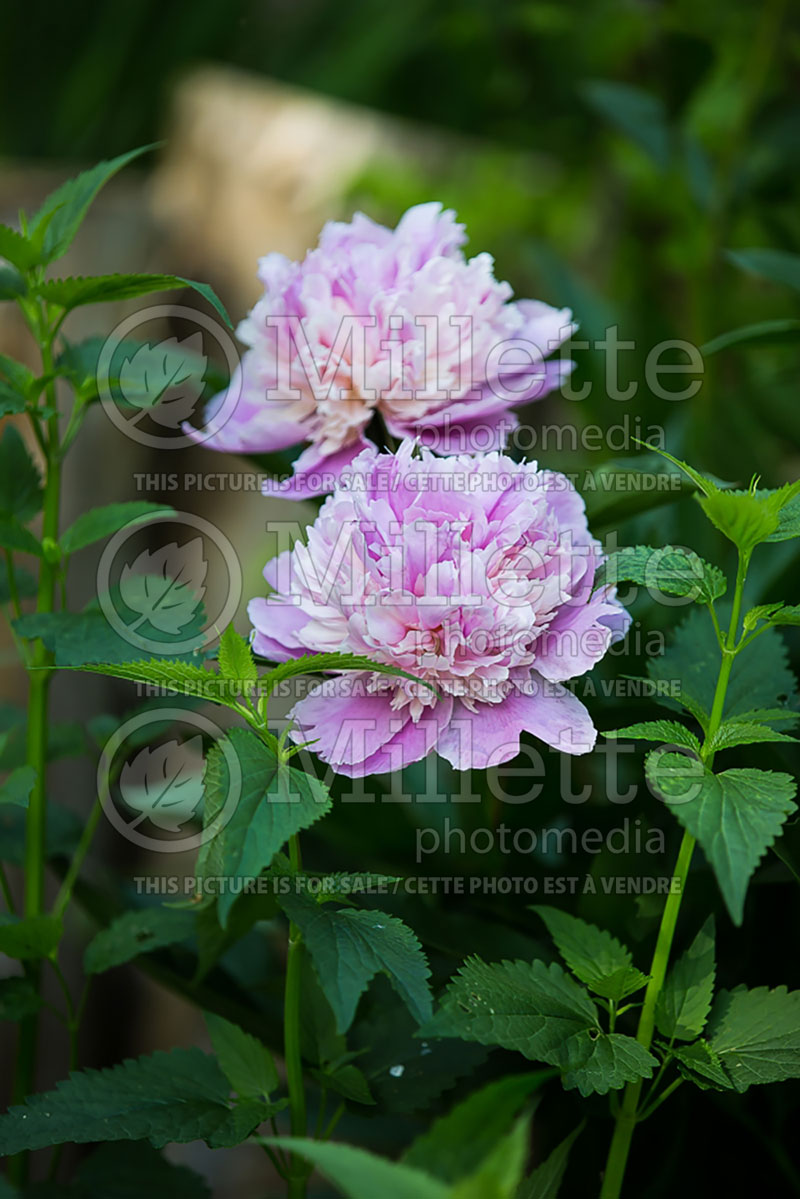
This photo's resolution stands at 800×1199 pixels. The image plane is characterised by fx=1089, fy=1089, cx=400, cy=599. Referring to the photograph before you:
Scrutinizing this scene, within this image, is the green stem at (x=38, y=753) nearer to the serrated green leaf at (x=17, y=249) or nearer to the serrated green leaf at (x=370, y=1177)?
the serrated green leaf at (x=17, y=249)

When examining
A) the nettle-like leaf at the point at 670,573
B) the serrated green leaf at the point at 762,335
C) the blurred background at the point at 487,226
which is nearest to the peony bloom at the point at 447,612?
the nettle-like leaf at the point at 670,573

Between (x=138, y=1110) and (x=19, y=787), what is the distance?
0.15 meters

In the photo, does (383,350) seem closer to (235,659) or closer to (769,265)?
(235,659)

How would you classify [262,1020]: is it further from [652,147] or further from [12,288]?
[652,147]

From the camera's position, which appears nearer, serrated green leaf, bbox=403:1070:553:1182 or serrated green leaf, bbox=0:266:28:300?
serrated green leaf, bbox=403:1070:553:1182

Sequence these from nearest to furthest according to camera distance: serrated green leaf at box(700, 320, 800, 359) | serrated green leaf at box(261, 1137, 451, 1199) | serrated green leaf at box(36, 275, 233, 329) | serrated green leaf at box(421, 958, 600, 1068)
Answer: serrated green leaf at box(261, 1137, 451, 1199)
serrated green leaf at box(421, 958, 600, 1068)
serrated green leaf at box(36, 275, 233, 329)
serrated green leaf at box(700, 320, 800, 359)

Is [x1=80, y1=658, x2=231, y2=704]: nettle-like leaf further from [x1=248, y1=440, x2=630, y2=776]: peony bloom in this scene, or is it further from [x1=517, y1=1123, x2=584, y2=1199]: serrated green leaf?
[x1=517, y1=1123, x2=584, y2=1199]: serrated green leaf

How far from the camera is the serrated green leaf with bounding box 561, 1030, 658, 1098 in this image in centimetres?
40

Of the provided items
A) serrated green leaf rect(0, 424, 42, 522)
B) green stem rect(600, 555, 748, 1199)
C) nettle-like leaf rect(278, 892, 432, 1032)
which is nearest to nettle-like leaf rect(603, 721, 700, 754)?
green stem rect(600, 555, 748, 1199)

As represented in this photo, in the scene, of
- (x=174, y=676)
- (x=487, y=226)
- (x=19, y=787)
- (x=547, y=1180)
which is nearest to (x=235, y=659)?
(x=174, y=676)

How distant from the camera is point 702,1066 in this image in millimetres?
413

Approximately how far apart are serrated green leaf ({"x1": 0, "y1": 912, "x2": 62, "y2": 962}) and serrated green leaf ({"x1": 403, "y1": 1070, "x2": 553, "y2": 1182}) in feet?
0.89

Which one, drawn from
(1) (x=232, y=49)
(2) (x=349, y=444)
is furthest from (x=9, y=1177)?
(1) (x=232, y=49)

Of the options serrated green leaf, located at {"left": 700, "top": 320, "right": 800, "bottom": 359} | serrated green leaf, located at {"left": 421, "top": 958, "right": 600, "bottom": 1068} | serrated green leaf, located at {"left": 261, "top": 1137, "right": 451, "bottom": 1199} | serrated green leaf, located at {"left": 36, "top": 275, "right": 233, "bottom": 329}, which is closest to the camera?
serrated green leaf, located at {"left": 261, "top": 1137, "right": 451, "bottom": 1199}
